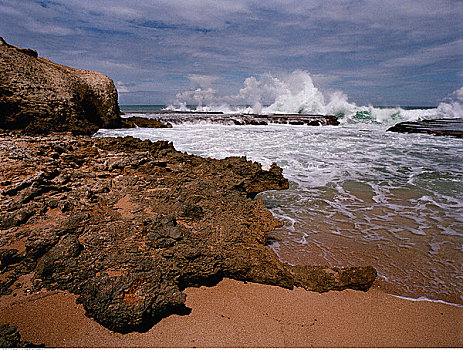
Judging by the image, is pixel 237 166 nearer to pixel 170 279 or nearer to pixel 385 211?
pixel 170 279

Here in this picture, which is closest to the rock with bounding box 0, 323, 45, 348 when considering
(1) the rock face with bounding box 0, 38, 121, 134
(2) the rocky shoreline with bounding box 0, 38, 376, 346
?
(2) the rocky shoreline with bounding box 0, 38, 376, 346

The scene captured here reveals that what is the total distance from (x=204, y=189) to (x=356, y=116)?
29911 mm

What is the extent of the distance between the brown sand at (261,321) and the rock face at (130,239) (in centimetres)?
7

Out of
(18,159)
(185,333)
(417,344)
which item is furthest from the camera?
(18,159)

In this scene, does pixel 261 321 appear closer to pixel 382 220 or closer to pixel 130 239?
pixel 130 239

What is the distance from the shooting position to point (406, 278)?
2.32 meters

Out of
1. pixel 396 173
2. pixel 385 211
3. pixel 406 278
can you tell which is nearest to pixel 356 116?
pixel 396 173

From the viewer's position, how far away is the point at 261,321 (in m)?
1.55

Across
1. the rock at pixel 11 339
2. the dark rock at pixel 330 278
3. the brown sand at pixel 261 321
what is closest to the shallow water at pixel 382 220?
the dark rock at pixel 330 278

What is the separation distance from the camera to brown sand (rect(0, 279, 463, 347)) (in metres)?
1.34

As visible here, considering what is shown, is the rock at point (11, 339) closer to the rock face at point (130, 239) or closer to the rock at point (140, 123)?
the rock face at point (130, 239)

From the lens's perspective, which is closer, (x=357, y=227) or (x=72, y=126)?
(x=357, y=227)

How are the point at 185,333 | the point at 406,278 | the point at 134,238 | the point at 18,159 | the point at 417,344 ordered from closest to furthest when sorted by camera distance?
the point at 185,333 < the point at 417,344 < the point at 134,238 < the point at 406,278 < the point at 18,159

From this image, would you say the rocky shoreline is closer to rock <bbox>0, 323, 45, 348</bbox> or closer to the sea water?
rock <bbox>0, 323, 45, 348</bbox>
